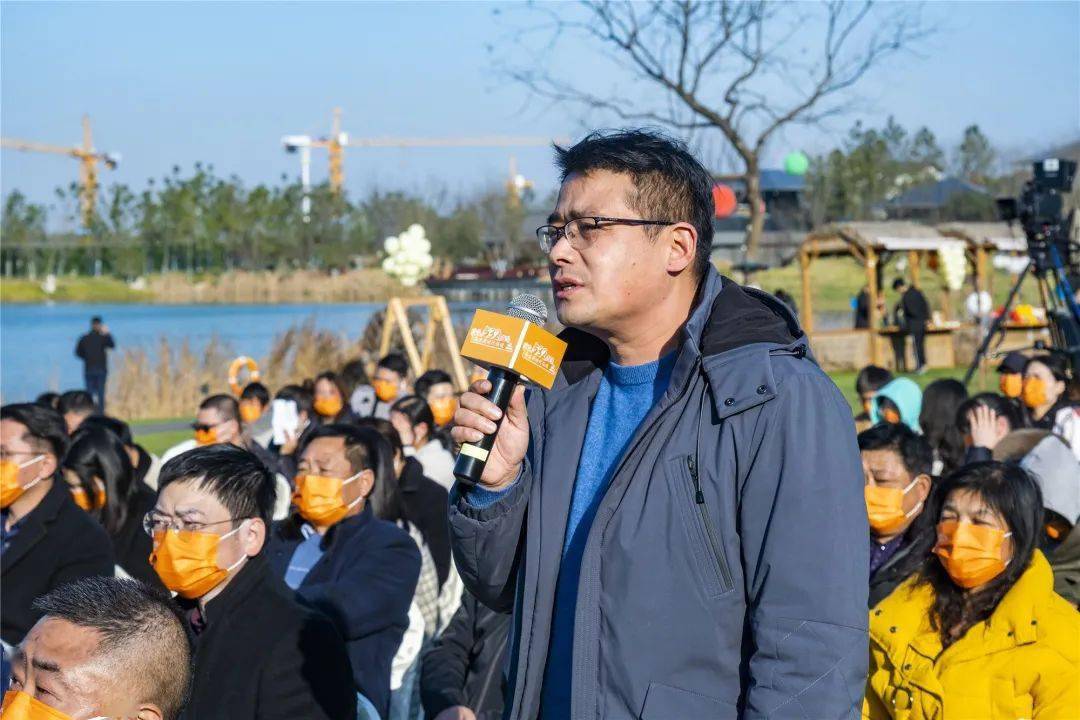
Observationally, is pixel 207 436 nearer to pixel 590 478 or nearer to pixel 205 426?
pixel 205 426

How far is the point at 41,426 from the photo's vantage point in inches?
222

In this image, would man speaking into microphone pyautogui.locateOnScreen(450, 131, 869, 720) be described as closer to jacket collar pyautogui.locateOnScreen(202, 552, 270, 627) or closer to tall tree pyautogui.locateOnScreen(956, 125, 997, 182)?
jacket collar pyautogui.locateOnScreen(202, 552, 270, 627)

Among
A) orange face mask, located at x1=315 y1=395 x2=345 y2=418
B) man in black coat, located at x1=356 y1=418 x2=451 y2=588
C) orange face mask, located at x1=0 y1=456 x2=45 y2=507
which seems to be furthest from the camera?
orange face mask, located at x1=315 y1=395 x2=345 y2=418

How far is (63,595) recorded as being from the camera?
2807 mm

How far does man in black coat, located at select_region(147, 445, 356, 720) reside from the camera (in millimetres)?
3480

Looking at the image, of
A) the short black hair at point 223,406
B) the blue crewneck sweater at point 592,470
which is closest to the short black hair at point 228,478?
the blue crewneck sweater at point 592,470

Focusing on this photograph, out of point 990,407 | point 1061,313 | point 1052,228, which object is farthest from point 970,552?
point 1061,313

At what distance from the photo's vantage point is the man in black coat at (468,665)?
14.2 ft

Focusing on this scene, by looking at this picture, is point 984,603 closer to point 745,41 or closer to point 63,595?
point 63,595

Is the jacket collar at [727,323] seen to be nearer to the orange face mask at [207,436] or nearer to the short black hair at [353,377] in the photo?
the orange face mask at [207,436]

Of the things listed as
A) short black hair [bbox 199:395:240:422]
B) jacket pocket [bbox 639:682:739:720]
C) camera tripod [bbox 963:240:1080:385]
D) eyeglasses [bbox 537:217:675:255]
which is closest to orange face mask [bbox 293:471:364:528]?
eyeglasses [bbox 537:217:675:255]

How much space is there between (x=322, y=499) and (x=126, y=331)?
29.7 metres

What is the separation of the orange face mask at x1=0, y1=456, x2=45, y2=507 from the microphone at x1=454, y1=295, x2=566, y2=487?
3529 millimetres

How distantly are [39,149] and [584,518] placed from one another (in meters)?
138
